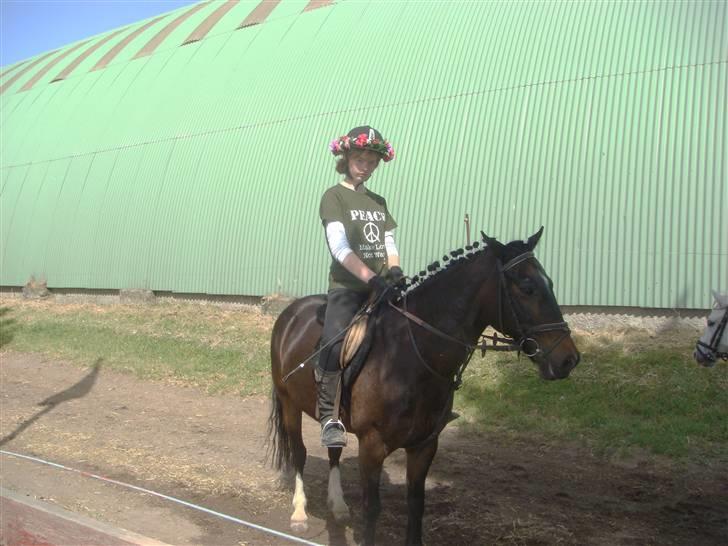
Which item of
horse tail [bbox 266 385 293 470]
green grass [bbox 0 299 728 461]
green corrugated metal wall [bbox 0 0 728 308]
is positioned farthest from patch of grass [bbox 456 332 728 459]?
horse tail [bbox 266 385 293 470]

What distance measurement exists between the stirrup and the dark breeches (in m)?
0.38

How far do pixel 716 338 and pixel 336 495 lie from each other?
3.48 meters

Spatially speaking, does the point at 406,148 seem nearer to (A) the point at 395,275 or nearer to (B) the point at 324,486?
(B) the point at 324,486

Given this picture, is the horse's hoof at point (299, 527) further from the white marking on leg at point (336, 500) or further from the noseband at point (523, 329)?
the noseband at point (523, 329)

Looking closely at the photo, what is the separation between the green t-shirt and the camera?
5168 millimetres

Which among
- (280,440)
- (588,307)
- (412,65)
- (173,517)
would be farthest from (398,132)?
(173,517)

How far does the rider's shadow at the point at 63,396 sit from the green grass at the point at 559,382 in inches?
20.2

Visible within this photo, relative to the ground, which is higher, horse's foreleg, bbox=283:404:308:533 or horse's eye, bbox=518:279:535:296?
horse's eye, bbox=518:279:535:296

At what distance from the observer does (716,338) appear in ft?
20.1

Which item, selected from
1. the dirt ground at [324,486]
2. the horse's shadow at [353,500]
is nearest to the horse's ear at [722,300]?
the dirt ground at [324,486]

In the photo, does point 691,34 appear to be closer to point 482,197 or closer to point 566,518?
point 482,197

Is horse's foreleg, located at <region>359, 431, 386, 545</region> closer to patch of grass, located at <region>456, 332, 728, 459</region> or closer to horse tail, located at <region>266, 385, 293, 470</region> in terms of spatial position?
horse tail, located at <region>266, 385, 293, 470</region>

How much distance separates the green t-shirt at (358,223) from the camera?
517 centimetres

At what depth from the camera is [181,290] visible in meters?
17.9
